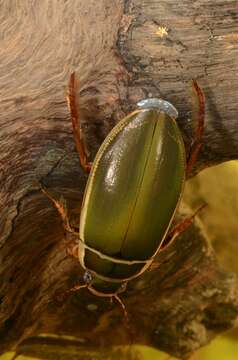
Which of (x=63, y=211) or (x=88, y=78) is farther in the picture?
(x=63, y=211)

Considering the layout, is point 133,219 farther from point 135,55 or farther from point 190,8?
point 190,8

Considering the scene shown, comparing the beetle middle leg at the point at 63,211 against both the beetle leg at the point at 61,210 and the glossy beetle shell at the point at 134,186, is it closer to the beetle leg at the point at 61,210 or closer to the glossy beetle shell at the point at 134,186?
the beetle leg at the point at 61,210

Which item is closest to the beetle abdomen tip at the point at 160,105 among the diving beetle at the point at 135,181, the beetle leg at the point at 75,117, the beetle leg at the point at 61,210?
the diving beetle at the point at 135,181

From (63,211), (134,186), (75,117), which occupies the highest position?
(75,117)

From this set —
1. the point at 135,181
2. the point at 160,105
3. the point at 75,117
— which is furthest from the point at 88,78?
the point at 135,181

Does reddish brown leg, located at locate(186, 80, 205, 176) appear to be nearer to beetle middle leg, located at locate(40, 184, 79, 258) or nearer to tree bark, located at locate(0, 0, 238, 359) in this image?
tree bark, located at locate(0, 0, 238, 359)

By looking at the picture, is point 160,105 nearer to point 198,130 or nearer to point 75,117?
point 198,130
